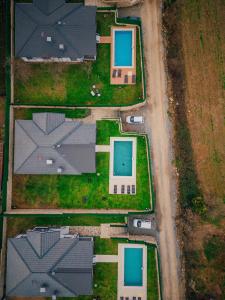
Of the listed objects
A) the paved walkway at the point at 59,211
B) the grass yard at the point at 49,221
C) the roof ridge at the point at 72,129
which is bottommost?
the grass yard at the point at 49,221

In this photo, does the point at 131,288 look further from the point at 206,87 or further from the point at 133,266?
the point at 206,87

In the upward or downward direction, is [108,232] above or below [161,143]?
below

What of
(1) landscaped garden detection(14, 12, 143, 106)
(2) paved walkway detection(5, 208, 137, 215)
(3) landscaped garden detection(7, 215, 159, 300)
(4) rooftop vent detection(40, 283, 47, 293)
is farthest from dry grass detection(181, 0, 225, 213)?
(4) rooftop vent detection(40, 283, 47, 293)

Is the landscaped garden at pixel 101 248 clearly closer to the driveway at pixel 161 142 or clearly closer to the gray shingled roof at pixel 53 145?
the driveway at pixel 161 142

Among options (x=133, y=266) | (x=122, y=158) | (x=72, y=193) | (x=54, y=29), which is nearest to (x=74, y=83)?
(x=54, y=29)

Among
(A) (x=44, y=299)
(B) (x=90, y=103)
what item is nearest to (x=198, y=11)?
(B) (x=90, y=103)

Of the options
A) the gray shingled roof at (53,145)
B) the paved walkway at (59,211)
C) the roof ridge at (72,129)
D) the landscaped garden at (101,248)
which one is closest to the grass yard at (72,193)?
the paved walkway at (59,211)
